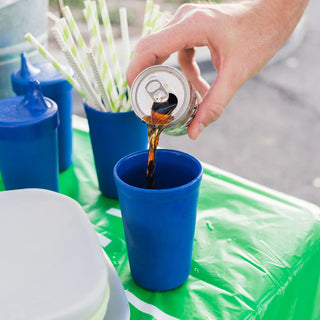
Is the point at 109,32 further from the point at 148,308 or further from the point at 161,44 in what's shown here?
the point at 148,308

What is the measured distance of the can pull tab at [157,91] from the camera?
66cm

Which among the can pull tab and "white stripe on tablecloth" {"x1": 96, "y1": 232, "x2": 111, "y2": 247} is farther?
"white stripe on tablecloth" {"x1": 96, "y1": 232, "x2": 111, "y2": 247}

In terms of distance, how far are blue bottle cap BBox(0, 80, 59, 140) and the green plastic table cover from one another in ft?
0.67

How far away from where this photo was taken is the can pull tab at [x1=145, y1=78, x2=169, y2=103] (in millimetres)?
659

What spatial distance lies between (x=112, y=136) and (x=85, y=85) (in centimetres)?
11

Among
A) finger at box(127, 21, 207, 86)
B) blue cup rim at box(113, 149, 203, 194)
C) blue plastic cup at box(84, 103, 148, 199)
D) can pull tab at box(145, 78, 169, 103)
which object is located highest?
finger at box(127, 21, 207, 86)

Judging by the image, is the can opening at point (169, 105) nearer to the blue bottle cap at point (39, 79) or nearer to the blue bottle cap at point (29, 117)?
the blue bottle cap at point (29, 117)

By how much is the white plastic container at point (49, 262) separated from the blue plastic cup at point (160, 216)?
0.21 ft

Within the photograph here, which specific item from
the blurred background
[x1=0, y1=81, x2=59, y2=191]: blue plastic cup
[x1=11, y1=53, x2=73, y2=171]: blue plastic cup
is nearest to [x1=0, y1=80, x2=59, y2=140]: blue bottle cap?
[x1=0, y1=81, x2=59, y2=191]: blue plastic cup

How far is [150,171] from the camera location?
2.24 feet

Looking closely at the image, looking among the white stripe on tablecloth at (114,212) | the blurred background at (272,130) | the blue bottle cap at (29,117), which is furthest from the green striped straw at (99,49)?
the blurred background at (272,130)

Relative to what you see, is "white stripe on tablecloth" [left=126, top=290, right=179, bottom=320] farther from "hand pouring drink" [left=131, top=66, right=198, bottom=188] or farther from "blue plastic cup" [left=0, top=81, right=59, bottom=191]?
"blue plastic cup" [left=0, top=81, right=59, bottom=191]

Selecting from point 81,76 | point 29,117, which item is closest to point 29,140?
point 29,117

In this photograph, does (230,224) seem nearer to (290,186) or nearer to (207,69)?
(290,186)
